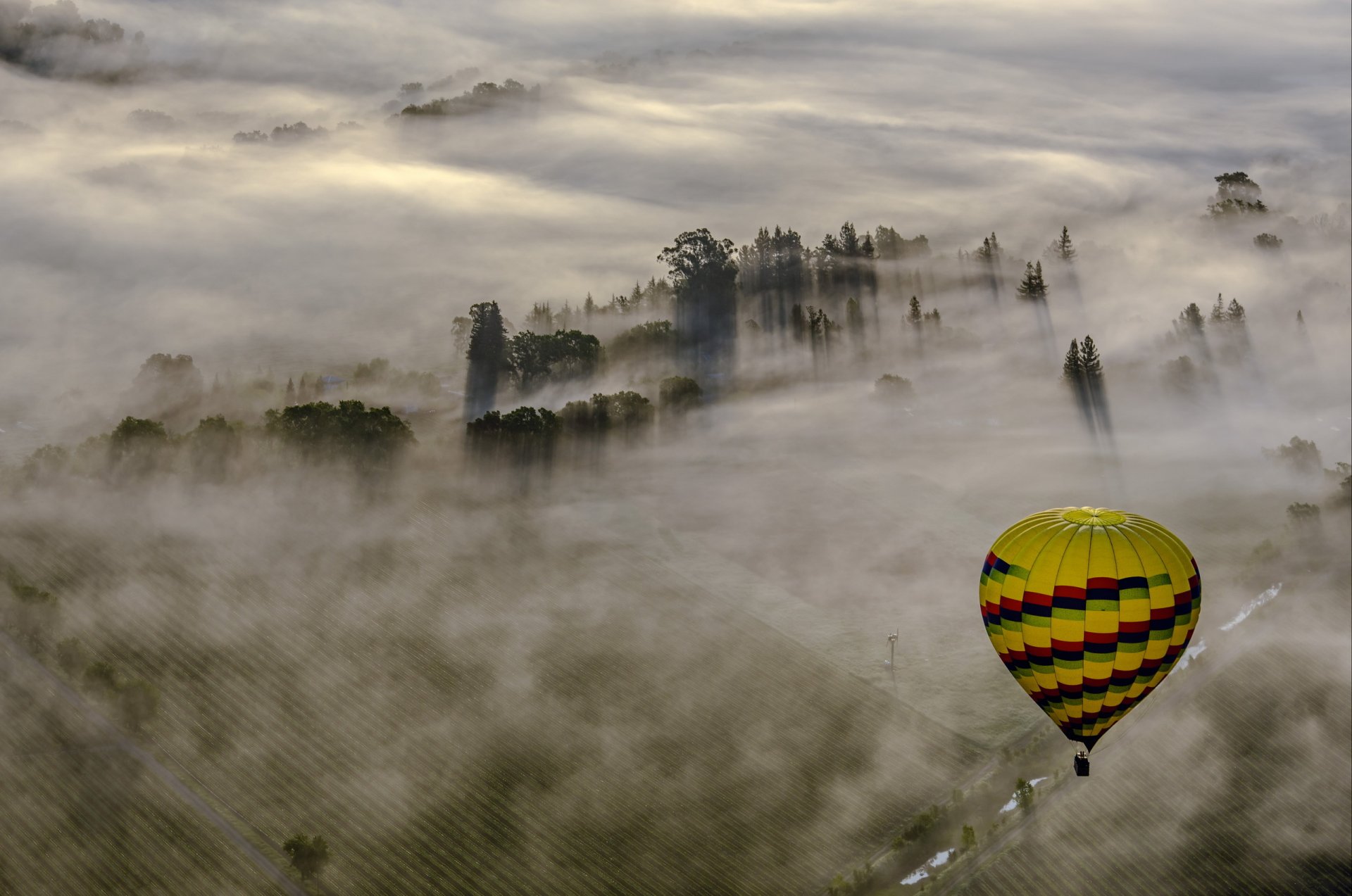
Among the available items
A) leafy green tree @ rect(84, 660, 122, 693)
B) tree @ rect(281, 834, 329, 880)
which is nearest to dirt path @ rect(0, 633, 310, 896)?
tree @ rect(281, 834, 329, 880)

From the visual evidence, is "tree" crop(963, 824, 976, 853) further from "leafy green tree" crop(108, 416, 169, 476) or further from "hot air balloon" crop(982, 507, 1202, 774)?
"leafy green tree" crop(108, 416, 169, 476)

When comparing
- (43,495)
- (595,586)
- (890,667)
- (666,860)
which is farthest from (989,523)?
(43,495)

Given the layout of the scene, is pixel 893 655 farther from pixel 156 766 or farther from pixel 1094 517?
pixel 156 766

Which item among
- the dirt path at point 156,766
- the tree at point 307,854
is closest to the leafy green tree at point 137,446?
the dirt path at point 156,766

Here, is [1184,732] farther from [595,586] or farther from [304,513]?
[304,513]

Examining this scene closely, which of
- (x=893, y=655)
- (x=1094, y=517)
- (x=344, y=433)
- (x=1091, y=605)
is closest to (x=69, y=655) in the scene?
(x=344, y=433)

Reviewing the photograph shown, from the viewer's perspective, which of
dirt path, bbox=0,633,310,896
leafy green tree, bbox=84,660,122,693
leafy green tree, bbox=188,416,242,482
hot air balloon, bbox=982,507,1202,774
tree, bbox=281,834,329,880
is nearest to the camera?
hot air balloon, bbox=982,507,1202,774
